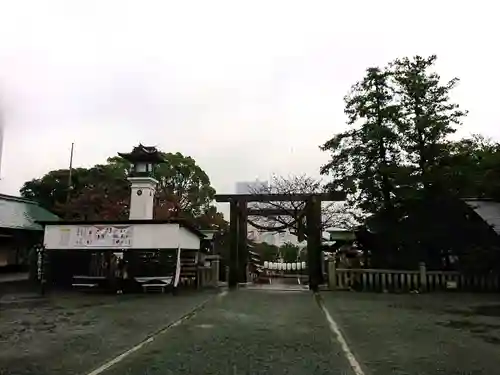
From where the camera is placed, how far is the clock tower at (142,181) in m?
18.1

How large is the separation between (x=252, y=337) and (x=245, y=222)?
41.7 ft

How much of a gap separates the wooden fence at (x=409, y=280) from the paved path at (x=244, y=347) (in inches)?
259

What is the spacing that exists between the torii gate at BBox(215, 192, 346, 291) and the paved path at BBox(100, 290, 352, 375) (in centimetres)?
790

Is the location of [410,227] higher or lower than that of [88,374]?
higher

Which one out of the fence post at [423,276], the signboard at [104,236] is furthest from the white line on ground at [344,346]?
the signboard at [104,236]

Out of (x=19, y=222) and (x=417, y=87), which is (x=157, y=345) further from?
(x=19, y=222)

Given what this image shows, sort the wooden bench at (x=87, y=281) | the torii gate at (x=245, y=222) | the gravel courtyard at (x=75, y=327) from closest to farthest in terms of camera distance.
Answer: the gravel courtyard at (x=75, y=327), the wooden bench at (x=87, y=281), the torii gate at (x=245, y=222)

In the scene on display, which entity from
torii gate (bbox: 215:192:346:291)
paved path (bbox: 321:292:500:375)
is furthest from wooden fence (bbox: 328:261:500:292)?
Result: paved path (bbox: 321:292:500:375)

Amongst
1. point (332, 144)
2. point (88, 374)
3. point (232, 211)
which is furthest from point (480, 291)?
point (88, 374)

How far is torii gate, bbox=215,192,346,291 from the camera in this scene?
18.2m

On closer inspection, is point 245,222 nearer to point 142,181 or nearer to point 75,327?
point 142,181

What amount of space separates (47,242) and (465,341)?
44.2 feet

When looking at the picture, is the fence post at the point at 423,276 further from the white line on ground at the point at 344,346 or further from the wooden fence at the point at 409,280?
the white line on ground at the point at 344,346

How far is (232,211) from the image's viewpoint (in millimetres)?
19453
